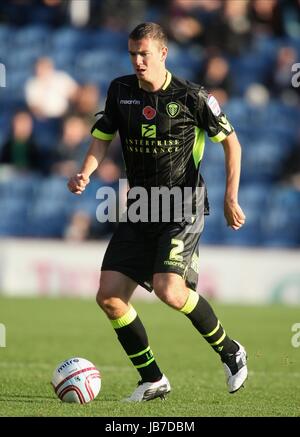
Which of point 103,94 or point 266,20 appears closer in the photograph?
point 103,94

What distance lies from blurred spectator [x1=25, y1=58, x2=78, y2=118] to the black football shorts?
9726 mm

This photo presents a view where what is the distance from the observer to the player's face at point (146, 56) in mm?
6215

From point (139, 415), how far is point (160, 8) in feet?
42.0

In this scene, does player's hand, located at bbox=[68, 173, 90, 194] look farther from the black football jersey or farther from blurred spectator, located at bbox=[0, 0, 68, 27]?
blurred spectator, located at bbox=[0, 0, 68, 27]

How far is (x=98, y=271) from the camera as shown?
1430 cm

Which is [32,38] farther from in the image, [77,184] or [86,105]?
[77,184]

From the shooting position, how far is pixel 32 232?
15328 millimetres

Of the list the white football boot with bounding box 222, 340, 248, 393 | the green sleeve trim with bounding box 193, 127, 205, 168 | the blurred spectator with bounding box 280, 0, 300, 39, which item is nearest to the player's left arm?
the green sleeve trim with bounding box 193, 127, 205, 168

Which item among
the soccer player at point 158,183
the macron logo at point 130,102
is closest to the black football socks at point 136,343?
the soccer player at point 158,183

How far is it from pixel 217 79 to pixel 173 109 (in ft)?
31.8

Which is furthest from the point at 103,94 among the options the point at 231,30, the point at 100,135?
the point at 100,135

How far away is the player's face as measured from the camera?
245 inches

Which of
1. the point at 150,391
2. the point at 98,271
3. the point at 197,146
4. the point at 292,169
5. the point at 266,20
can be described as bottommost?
the point at 98,271
